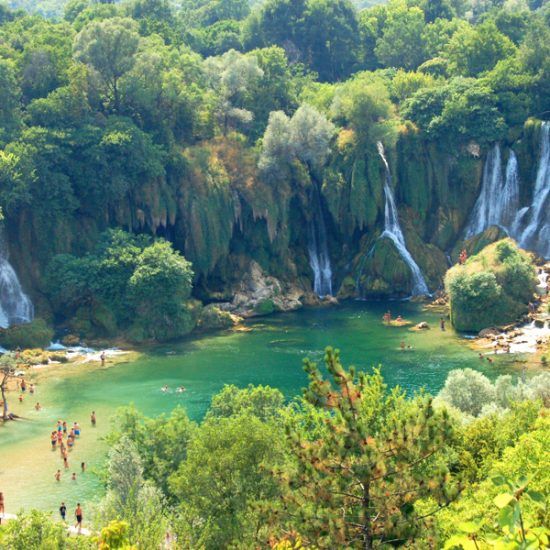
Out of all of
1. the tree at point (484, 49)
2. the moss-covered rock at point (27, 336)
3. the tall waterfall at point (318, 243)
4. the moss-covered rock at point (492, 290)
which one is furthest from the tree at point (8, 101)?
the tree at point (484, 49)

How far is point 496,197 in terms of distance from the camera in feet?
259

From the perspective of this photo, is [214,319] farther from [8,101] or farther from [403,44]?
Result: [403,44]

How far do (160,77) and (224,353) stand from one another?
92.6 ft

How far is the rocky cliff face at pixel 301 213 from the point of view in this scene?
71.7 meters

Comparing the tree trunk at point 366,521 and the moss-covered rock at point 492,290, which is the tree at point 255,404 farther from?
the moss-covered rock at point 492,290

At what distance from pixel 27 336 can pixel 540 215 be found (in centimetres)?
4420

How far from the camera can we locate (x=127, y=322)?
213 ft

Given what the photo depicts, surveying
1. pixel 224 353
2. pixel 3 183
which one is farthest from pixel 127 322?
pixel 3 183

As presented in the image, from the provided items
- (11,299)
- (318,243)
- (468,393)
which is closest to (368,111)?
(318,243)

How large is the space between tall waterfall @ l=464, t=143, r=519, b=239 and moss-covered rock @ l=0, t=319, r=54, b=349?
38.5 m

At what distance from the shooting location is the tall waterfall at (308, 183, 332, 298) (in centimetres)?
7812

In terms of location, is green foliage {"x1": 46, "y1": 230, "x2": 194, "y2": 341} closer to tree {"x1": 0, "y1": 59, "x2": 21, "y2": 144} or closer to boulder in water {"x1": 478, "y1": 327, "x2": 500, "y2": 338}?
tree {"x1": 0, "y1": 59, "x2": 21, "y2": 144}

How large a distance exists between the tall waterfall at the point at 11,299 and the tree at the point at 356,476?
47686 mm

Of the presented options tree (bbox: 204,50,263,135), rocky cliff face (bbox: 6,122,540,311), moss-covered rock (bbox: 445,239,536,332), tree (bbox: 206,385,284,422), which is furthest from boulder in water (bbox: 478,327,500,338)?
tree (bbox: 204,50,263,135)
